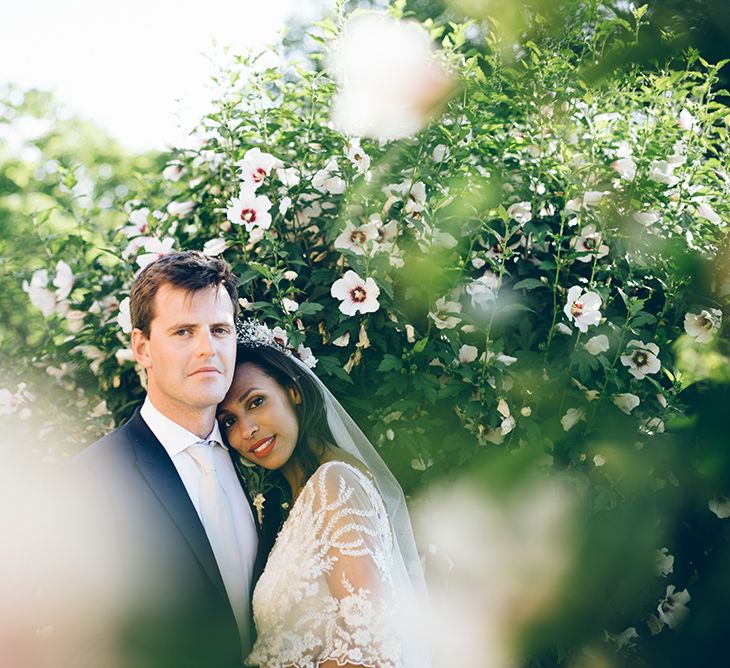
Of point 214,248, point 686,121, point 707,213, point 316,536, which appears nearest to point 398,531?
point 316,536

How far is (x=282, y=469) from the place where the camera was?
2.22 metres

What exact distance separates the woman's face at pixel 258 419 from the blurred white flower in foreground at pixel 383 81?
0.96 m

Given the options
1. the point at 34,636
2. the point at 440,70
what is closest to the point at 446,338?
the point at 440,70

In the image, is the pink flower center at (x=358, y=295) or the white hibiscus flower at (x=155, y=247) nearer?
the pink flower center at (x=358, y=295)

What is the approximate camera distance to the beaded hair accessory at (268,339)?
89.0 inches

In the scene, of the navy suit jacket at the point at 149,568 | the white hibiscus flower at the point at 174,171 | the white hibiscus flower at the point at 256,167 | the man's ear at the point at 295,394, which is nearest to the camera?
the navy suit jacket at the point at 149,568

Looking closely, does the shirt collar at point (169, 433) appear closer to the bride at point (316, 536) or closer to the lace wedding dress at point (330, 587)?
the bride at point (316, 536)

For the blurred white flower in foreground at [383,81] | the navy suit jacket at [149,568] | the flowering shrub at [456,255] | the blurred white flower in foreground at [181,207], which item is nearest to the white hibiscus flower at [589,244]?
the flowering shrub at [456,255]

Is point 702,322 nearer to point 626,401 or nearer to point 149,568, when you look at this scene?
point 626,401

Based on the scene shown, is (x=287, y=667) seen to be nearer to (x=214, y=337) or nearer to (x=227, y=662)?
(x=227, y=662)

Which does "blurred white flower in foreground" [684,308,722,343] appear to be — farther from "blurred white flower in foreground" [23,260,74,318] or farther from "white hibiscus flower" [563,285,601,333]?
"blurred white flower in foreground" [23,260,74,318]

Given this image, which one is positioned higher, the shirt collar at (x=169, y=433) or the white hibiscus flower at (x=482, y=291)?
the white hibiscus flower at (x=482, y=291)

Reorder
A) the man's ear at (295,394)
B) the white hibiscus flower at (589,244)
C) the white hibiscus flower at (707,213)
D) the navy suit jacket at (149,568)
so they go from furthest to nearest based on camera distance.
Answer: the white hibiscus flower at (707,213), the white hibiscus flower at (589,244), the man's ear at (295,394), the navy suit jacket at (149,568)

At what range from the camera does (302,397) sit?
2221 mm
